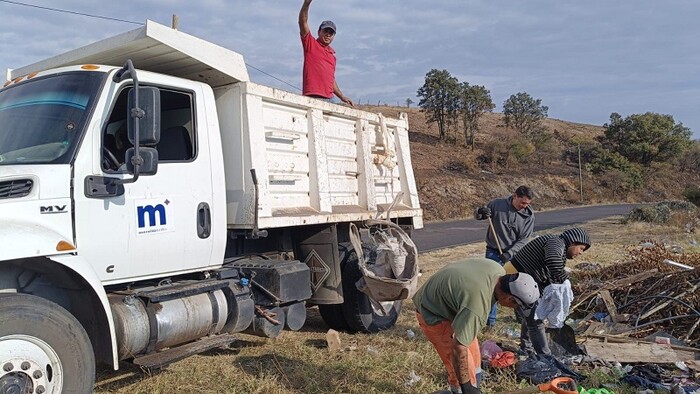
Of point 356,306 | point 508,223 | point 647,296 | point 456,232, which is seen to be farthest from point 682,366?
point 456,232

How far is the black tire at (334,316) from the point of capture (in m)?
6.40

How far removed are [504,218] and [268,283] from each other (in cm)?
293

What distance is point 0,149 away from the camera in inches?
156

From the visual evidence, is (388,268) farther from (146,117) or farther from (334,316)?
(146,117)

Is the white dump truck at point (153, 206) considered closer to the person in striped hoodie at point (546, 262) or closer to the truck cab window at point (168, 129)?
the truck cab window at point (168, 129)

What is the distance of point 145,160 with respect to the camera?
395 centimetres

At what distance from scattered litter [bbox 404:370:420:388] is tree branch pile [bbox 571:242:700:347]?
104 inches

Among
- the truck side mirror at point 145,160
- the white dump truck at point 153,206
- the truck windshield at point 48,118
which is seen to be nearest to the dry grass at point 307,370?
the white dump truck at point 153,206

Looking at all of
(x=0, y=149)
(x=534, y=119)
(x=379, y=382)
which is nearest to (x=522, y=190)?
(x=379, y=382)

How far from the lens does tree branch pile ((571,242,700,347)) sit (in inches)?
246

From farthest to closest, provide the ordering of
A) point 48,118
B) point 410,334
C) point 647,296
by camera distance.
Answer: point 647,296 → point 410,334 → point 48,118

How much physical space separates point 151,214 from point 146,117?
736 millimetres

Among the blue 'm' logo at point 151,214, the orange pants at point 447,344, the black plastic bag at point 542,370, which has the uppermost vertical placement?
the blue 'm' logo at point 151,214

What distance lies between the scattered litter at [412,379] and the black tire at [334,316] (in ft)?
5.37
